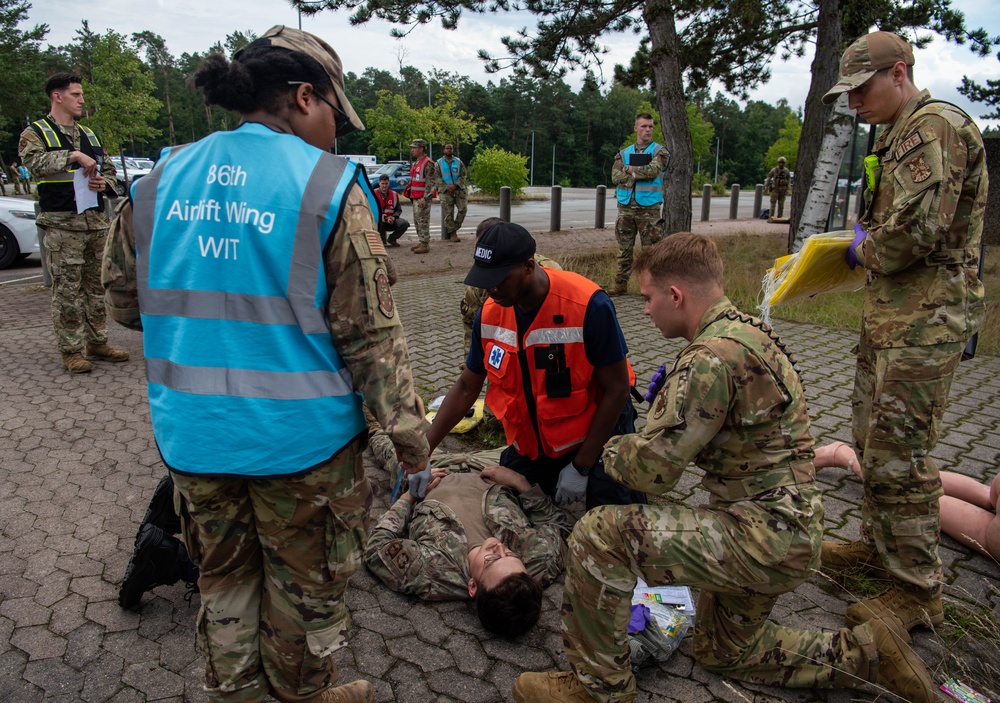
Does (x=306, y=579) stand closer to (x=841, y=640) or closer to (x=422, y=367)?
(x=841, y=640)

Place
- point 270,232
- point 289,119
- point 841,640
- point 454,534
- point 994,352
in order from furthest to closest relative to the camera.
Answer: point 994,352
point 454,534
point 841,640
point 289,119
point 270,232

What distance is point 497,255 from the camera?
2.88 meters

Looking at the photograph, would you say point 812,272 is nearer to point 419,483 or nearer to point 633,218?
point 419,483

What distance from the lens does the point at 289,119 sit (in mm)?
1812

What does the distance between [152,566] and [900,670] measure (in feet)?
9.27

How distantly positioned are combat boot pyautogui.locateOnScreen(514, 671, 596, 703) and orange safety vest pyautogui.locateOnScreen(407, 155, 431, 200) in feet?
39.6

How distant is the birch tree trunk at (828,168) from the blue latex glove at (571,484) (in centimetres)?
597

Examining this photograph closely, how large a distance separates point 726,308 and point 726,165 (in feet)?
227

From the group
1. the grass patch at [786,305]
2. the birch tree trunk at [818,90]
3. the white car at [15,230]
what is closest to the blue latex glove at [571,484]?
the grass patch at [786,305]

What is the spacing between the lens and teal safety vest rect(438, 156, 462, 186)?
46.4ft

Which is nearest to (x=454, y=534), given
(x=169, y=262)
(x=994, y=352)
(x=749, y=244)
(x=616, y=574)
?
(x=616, y=574)

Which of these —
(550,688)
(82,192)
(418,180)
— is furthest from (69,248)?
(418,180)

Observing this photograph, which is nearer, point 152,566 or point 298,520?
point 298,520

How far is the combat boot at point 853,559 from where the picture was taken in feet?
10.3
